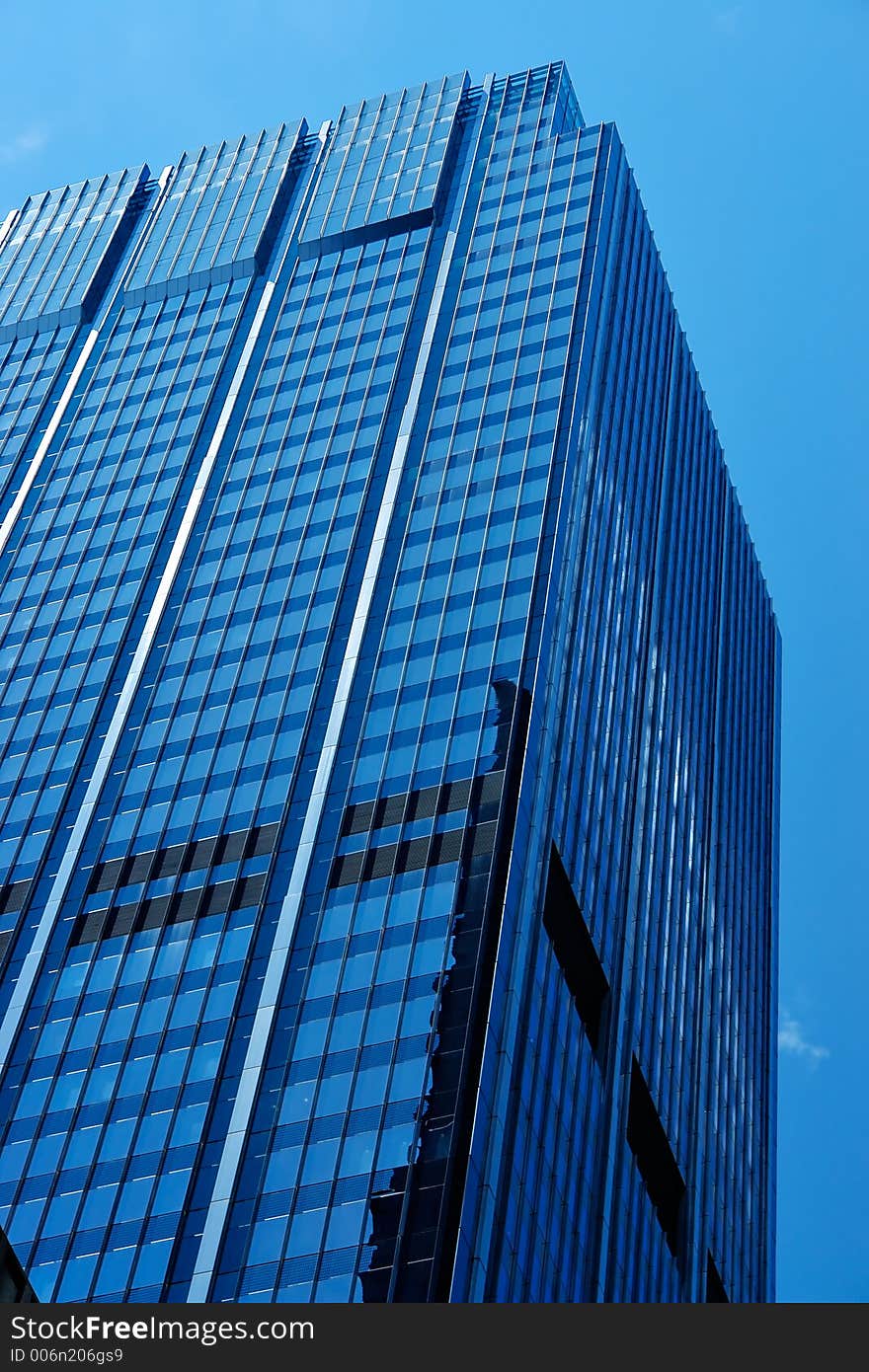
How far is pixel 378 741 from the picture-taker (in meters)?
111

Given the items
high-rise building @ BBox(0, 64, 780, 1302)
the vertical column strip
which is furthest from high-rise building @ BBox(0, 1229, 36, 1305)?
the vertical column strip

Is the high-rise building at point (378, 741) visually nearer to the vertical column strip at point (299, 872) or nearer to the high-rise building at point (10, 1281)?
the vertical column strip at point (299, 872)

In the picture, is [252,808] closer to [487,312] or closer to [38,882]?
[38,882]

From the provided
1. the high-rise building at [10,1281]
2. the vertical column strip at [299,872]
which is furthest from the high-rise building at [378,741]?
the high-rise building at [10,1281]

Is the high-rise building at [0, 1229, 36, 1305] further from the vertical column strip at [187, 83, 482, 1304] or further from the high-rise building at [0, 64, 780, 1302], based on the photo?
the vertical column strip at [187, 83, 482, 1304]

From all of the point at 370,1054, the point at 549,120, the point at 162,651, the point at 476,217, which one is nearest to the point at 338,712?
the point at 162,651

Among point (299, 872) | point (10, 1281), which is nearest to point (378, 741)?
point (299, 872)

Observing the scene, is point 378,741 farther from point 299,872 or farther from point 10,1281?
point 10,1281

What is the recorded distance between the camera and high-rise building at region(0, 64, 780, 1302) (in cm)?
9362

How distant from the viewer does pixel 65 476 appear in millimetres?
148500

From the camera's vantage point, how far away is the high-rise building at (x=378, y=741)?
93625 millimetres

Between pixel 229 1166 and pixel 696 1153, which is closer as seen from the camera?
pixel 229 1166

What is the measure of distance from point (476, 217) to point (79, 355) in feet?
110

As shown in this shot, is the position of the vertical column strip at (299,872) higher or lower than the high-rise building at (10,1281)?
higher
